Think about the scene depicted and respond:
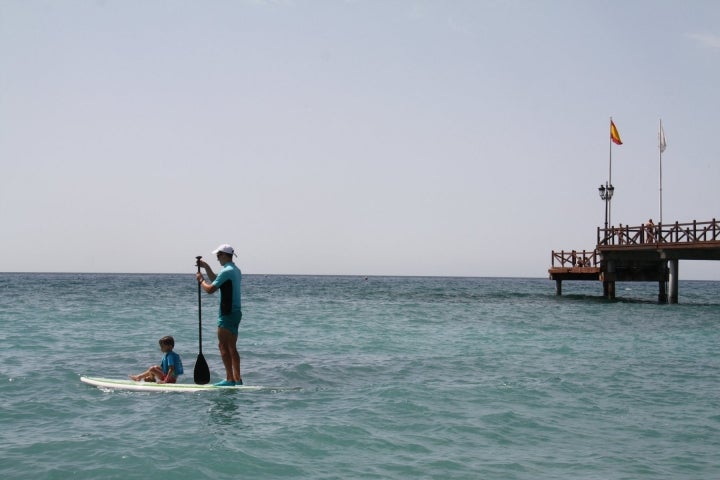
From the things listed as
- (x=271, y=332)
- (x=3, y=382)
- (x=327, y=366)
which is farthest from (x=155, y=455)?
(x=271, y=332)

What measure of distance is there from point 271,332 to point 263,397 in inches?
389

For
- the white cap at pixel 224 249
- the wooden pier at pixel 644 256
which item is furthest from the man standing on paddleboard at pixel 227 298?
the wooden pier at pixel 644 256

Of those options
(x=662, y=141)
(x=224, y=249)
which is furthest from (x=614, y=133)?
(x=224, y=249)

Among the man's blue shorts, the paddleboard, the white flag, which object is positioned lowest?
the paddleboard

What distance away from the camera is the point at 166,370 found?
33.4ft

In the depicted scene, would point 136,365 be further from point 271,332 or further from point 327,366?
point 271,332

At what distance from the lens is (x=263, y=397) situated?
942 centimetres

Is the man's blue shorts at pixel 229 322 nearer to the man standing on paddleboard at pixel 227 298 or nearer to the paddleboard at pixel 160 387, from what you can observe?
the man standing on paddleboard at pixel 227 298

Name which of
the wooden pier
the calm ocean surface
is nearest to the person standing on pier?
the wooden pier

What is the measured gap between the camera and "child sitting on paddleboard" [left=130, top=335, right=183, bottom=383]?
10.0 meters

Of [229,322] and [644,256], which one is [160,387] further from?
[644,256]

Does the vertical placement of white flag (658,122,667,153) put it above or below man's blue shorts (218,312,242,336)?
above

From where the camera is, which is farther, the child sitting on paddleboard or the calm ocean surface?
the child sitting on paddleboard

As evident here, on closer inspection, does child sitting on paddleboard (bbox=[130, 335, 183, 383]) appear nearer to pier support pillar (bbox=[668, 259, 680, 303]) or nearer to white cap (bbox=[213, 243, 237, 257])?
white cap (bbox=[213, 243, 237, 257])
